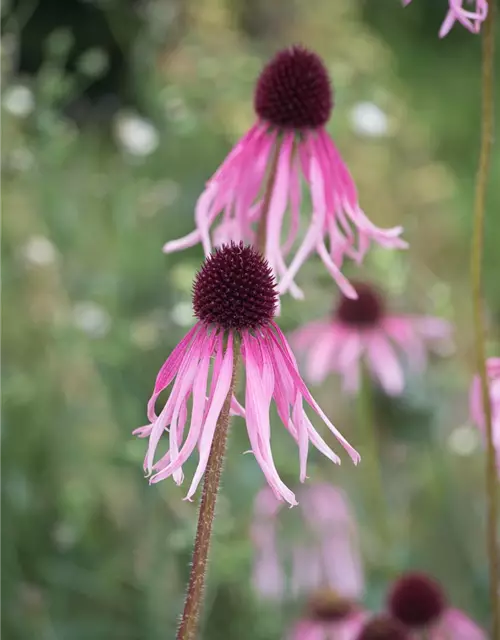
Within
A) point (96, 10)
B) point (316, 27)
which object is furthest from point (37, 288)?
point (96, 10)

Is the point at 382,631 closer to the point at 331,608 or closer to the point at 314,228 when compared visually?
the point at 331,608

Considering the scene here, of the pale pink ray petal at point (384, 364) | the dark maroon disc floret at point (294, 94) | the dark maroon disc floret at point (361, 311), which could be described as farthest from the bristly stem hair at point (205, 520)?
the dark maroon disc floret at point (361, 311)

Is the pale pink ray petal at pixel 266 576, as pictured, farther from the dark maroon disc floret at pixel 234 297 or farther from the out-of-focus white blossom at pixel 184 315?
the dark maroon disc floret at pixel 234 297

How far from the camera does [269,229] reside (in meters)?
0.65

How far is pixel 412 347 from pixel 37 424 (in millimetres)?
623

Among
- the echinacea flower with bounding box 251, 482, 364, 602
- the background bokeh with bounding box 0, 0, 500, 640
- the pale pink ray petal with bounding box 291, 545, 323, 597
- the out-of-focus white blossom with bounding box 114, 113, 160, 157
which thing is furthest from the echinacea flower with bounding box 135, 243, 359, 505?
the out-of-focus white blossom with bounding box 114, 113, 160, 157

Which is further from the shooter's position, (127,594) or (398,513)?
(398,513)

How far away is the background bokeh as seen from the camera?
1.29 m

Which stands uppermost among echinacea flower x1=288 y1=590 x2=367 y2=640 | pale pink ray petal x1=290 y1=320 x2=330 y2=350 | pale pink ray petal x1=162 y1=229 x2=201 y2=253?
pale pink ray petal x1=162 y1=229 x2=201 y2=253

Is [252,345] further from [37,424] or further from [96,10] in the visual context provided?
[96,10]

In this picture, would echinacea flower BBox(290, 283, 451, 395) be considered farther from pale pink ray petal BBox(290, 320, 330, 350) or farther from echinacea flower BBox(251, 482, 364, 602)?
echinacea flower BBox(251, 482, 364, 602)

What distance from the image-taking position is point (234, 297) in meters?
0.46

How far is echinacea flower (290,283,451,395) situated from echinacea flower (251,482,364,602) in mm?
156

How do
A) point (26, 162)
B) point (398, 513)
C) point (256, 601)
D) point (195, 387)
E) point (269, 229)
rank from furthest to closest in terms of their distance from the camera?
point (398, 513) → point (26, 162) → point (256, 601) → point (269, 229) → point (195, 387)
